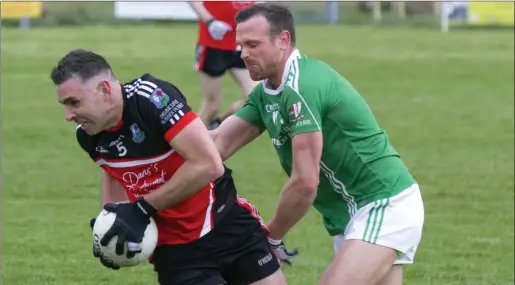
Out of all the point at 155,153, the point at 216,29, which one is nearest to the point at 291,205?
the point at 155,153

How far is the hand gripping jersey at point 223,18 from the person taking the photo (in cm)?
1237

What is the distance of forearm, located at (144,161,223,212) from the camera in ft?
16.0

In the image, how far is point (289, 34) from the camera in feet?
17.5

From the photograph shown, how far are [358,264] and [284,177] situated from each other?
611cm

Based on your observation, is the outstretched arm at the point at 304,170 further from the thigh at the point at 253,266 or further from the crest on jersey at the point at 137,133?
the crest on jersey at the point at 137,133

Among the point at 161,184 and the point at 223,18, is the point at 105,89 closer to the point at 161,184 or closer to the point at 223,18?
the point at 161,184

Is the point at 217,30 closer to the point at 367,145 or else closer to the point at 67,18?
the point at 367,145

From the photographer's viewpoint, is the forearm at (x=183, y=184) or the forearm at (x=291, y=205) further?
the forearm at (x=291, y=205)

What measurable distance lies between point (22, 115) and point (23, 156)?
10.4 ft

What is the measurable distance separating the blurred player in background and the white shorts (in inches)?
267

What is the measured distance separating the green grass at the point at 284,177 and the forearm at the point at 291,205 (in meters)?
2.09

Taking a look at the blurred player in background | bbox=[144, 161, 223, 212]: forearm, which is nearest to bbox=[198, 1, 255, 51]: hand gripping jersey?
Answer: the blurred player in background

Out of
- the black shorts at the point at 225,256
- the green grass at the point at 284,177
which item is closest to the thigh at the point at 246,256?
the black shorts at the point at 225,256

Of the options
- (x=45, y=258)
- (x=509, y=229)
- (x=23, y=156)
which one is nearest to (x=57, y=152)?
(x=23, y=156)
